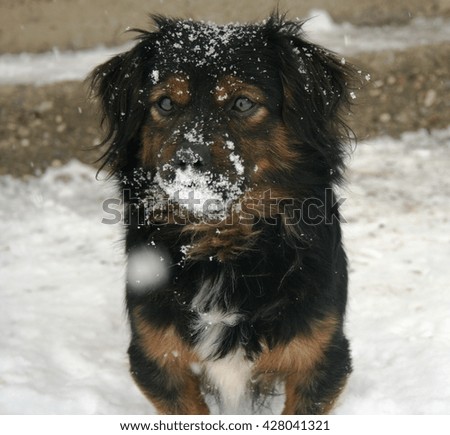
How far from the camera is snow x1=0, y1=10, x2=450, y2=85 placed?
5.82 metres

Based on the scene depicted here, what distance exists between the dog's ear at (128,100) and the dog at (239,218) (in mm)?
12

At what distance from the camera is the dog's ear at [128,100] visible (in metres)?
3.30

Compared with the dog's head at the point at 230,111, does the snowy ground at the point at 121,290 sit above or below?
below

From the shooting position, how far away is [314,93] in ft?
10.4

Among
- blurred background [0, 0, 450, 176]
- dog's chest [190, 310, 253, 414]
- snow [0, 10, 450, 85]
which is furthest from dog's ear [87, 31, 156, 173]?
snow [0, 10, 450, 85]

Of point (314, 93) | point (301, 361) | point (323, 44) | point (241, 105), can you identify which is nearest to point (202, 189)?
point (241, 105)

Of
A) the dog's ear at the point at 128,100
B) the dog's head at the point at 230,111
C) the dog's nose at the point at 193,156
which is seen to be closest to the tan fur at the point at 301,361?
the dog's head at the point at 230,111

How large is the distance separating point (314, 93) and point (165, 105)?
683 mm

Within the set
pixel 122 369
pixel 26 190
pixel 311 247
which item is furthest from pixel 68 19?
pixel 311 247

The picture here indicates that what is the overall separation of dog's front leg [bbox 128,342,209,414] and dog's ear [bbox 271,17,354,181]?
1.16m

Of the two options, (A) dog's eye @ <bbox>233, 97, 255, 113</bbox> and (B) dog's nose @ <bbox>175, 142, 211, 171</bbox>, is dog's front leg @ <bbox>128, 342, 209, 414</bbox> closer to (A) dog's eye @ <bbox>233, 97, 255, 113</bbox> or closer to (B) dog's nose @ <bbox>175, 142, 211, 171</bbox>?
(B) dog's nose @ <bbox>175, 142, 211, 171</bbox>

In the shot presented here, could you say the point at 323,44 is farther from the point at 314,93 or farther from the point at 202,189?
the point at 202,189

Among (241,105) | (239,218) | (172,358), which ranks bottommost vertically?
(172,358)

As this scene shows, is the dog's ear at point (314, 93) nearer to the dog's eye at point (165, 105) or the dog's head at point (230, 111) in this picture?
the dog's head at point (230, 111)
